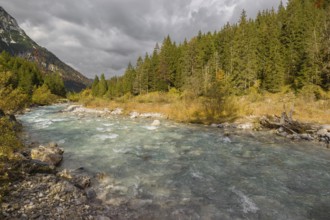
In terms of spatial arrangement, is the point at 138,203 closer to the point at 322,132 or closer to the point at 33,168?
the point at 33,168

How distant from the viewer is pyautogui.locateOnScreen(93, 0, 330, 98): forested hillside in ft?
125

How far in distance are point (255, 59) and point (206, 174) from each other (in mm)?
43225

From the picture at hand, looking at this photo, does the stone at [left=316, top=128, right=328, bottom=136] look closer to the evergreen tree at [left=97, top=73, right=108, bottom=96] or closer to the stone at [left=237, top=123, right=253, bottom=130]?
the stone at [left=237, top=123, right=253, bottom=130]

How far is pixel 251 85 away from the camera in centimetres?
4691

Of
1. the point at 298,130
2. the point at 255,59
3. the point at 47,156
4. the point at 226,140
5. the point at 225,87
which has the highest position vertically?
the point at 255,59

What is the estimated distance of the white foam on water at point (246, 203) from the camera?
6.51 metres

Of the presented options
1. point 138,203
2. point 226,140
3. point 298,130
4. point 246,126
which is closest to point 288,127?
point 298,130

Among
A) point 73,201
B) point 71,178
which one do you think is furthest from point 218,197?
point 71,178

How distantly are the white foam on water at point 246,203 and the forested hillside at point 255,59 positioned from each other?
18.5 m

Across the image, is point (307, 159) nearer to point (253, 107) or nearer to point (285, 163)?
point (285, 163)

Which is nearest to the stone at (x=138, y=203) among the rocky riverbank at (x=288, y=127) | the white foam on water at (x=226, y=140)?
the white foam on water at (x=226, y=140)

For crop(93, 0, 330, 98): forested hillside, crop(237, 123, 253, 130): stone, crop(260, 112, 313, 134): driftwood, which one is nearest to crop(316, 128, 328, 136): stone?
crop(260, 112, 313, 134): driftwood

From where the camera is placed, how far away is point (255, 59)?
46438mm

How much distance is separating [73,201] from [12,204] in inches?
56.6
